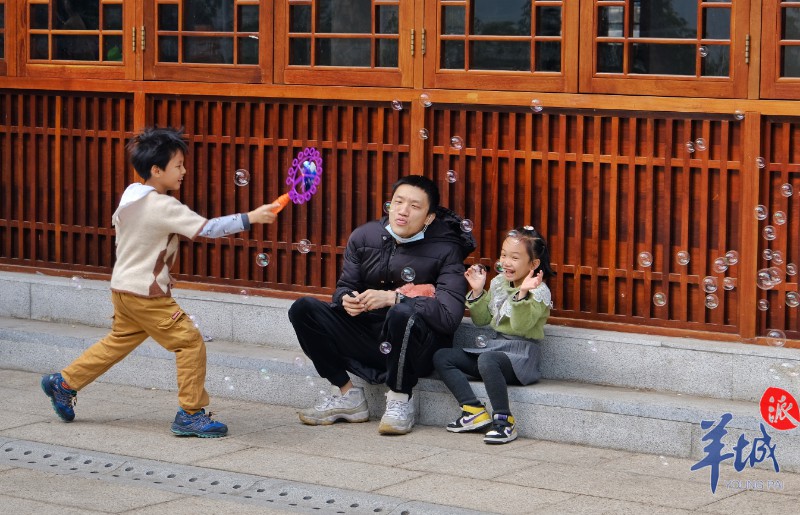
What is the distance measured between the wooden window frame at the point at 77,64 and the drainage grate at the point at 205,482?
10.2 feet

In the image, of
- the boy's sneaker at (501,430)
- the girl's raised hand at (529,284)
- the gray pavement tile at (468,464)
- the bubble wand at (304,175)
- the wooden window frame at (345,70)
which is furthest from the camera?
the bubble wand at (304,175)

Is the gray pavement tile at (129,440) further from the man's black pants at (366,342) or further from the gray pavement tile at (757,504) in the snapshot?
the gray pavement tile at (757,504)

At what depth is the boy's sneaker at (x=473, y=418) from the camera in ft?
26.1

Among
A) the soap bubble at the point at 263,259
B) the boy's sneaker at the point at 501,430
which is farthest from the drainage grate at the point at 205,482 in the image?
the soap bubble at the point at 263,259

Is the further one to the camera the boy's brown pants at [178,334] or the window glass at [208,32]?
the window glass at [208,32]

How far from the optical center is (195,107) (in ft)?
32.0

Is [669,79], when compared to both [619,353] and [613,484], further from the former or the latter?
[613,484]

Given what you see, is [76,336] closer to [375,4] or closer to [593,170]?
[375,4]

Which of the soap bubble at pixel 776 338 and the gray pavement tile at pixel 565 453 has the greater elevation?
the soap bubble at pixel 776 338

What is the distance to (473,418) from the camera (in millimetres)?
7969

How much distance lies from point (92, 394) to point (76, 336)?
57 centimetres

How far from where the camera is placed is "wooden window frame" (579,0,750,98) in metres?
7.86

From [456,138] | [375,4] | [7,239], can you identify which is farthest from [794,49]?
[7,239]

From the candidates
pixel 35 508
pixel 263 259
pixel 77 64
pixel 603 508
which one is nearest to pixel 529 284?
pixel 603 508
